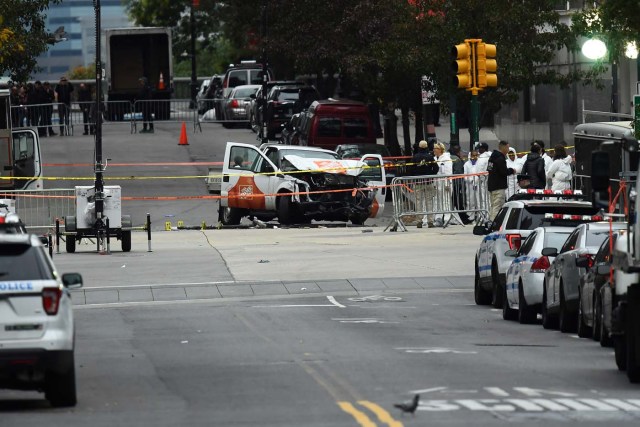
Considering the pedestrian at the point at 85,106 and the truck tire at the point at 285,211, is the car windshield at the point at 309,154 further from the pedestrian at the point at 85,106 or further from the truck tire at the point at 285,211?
the pedestrian at the point at 85,106

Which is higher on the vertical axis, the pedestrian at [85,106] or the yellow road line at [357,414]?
the pedestrian at [85,106]

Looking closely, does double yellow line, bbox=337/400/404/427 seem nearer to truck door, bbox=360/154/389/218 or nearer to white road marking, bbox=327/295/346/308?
white road marking, bbox=327/295/346/308

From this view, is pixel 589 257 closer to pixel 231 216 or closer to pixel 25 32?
pixel 231 216

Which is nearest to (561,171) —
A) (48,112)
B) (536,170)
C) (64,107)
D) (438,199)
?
(536,170)

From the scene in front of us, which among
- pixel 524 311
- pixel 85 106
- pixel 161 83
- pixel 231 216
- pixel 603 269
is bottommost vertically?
pixel 524 311

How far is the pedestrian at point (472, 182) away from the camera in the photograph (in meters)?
36.4

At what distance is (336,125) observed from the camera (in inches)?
2008

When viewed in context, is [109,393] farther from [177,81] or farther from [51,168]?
[177,81]

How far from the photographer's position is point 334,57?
56.8 m

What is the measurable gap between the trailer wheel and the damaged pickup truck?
5699 mm

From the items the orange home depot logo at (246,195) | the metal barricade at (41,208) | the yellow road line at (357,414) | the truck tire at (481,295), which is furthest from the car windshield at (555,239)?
the orange home depot logo at (246,195)

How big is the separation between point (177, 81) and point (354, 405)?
285 feet

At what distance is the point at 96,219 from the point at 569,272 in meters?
14.5

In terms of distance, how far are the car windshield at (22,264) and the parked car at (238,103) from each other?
5251 centimetres
